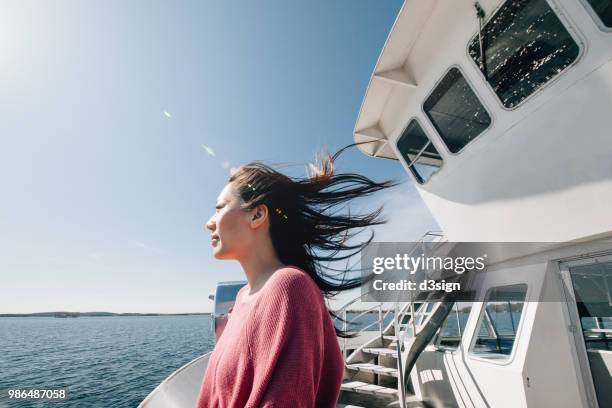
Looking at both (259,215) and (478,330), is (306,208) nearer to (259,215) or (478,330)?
(259,215)

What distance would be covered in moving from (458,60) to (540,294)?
11.0 ft

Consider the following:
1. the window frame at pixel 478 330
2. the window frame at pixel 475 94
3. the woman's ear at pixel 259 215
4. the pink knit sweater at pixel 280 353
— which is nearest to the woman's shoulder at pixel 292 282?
the pink knit sweater at pixel 280 353

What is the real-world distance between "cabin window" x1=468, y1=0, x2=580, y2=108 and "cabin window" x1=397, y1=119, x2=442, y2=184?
1.52 meters

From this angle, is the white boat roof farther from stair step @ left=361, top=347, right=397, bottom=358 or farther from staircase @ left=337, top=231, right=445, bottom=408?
stair step @ left=361, top=347, right=397, bottom=358

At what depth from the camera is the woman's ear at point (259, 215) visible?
1234 mm

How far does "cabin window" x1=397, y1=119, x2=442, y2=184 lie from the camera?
509 cm

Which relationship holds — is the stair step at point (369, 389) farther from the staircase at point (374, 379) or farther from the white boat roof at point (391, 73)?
the white boat roof at point (391, 73)

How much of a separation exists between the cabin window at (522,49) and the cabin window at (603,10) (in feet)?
0.13

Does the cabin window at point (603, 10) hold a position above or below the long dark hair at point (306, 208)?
above

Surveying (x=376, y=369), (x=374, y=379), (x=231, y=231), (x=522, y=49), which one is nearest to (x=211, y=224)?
(x=231, y=231)

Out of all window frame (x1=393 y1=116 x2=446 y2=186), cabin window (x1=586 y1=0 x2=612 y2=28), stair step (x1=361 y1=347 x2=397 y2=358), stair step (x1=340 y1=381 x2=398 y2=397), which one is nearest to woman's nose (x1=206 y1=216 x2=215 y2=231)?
cabin window (x1=586 y1=0 x2=612 y2=28)

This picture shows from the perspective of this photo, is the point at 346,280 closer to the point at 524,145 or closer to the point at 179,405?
the point at 524,145

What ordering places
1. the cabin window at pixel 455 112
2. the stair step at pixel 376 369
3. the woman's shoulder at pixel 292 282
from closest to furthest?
the woman's shoulder at pixel 292 282, the cabin window at pixel 455 112, the stair step at pixel 376 369

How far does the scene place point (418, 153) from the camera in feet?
18.1
